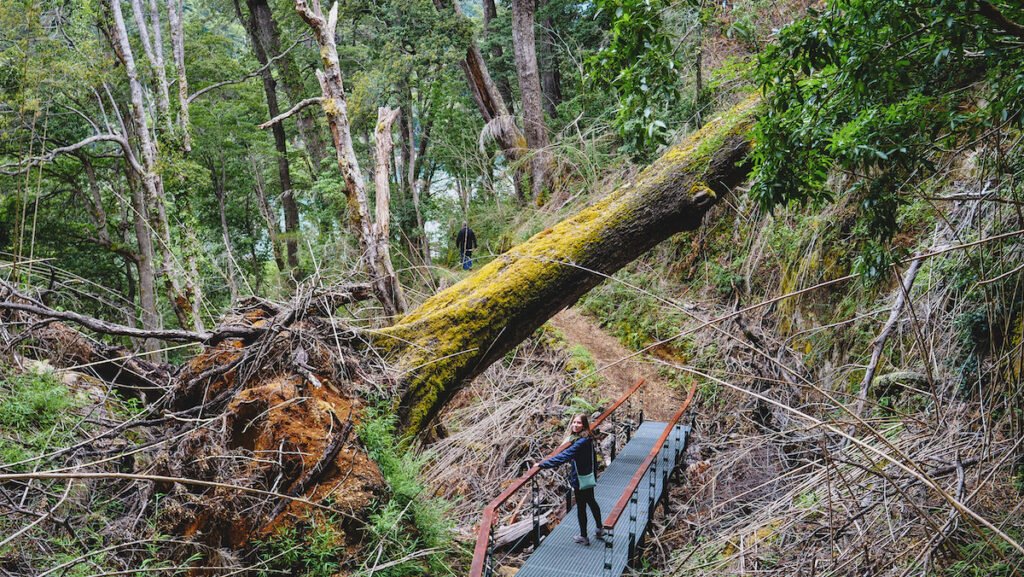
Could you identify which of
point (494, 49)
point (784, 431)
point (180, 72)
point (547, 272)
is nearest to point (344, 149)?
point (547, 272)

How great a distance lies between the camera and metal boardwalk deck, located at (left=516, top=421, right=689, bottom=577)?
4.43 meters

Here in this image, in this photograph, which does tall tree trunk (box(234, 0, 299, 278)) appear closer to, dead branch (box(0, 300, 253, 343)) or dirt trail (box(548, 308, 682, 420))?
dirt trail (box(548, 308, 682, 420))

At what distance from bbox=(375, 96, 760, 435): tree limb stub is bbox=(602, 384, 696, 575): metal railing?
1685 mm

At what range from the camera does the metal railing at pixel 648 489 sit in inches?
175

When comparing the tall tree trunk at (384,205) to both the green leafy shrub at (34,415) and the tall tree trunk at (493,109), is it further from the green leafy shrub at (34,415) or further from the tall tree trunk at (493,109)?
the tall tree trunk at (493,109)

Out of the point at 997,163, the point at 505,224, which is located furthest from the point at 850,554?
the point at 505,224

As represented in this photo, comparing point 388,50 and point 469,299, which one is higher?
point 388,50

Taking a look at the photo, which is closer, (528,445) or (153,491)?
(153,491)

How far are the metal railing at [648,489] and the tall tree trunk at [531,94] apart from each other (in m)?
6.75

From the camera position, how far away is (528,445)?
6.80m

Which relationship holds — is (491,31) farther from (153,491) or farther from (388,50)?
(153,491)

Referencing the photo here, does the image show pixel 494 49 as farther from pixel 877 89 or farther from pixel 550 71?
pixel 877 89

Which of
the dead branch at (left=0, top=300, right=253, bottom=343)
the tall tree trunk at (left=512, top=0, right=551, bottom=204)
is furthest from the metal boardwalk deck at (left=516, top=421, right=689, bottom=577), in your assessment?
the tall tree trunk at (left=512, top=0, right=551, bottom=204)

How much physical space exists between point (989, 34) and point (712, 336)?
229 inches
